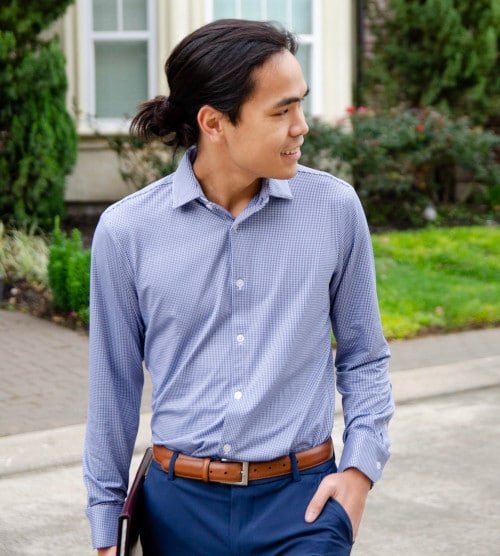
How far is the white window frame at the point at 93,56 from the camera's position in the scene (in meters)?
13.8

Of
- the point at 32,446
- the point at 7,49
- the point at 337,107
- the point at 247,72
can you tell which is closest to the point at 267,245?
the point at 247,72

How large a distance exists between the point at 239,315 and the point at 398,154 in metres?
11.3

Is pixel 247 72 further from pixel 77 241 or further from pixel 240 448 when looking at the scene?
pixel 77 241

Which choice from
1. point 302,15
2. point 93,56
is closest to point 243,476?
point 93,56

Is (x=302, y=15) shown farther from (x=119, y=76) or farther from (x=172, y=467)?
(x=172, y=467)

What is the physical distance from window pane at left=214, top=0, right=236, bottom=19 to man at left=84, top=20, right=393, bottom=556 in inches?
461

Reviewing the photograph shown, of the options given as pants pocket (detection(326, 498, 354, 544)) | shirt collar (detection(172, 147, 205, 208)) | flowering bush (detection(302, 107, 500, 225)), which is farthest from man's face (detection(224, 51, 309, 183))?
flowering bush (detection(302, 107, 500, 225))

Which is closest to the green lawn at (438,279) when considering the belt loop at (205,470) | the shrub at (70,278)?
the shrub at (70,278)

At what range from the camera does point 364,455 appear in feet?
8.59

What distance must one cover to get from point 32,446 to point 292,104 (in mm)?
4023

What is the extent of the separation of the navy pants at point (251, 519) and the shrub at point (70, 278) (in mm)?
6484

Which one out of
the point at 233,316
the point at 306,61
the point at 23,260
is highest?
the point at 306,61

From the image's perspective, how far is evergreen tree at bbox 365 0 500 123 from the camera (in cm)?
1452

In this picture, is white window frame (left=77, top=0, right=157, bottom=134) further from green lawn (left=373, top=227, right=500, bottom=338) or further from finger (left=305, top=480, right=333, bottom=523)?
finger (left=305, top=480, right=333, bottom=523)
